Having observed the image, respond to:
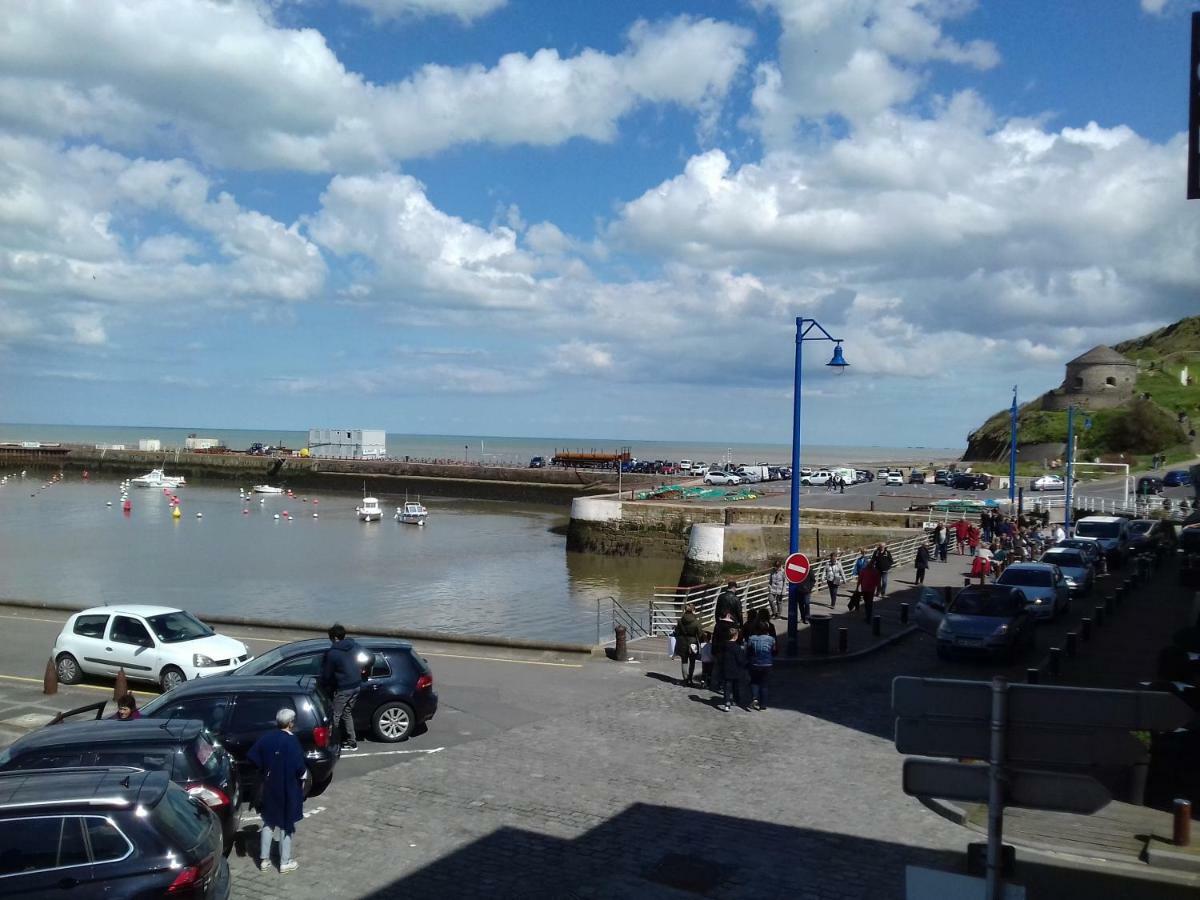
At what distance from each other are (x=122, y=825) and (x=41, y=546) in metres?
55.2

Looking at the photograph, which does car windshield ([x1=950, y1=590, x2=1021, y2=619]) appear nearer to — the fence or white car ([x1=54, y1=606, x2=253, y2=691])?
the fence

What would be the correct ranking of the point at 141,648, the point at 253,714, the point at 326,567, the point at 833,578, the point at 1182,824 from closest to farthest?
the point at 1182,824 → the point at 253,714 → the point at 141,648 → the point at 833,578 → the point at 326,567

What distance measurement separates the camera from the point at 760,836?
10.0m

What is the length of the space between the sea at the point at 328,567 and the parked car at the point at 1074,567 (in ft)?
43.0

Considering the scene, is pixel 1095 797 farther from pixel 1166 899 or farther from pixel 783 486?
pixel 783 486

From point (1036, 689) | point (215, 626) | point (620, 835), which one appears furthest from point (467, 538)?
point (1036, 689)

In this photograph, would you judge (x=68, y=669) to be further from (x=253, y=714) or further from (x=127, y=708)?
(x=253, y=714)

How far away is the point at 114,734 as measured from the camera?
9266 mm

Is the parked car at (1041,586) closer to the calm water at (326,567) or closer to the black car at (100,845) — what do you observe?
the calm water at (326,567)

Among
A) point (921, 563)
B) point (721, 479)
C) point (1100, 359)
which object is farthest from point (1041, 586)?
point (1100, 359)

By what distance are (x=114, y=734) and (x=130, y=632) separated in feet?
28.7

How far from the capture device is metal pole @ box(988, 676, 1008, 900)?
5.14 meters

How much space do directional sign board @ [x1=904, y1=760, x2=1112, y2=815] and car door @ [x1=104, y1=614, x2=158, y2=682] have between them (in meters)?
14.7

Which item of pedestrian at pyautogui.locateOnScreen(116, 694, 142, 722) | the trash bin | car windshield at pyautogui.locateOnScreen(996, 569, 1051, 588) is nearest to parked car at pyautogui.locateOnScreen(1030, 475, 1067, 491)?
car windshield at pyautogui.locateOnScreen(996, 569, 1051, 588)
